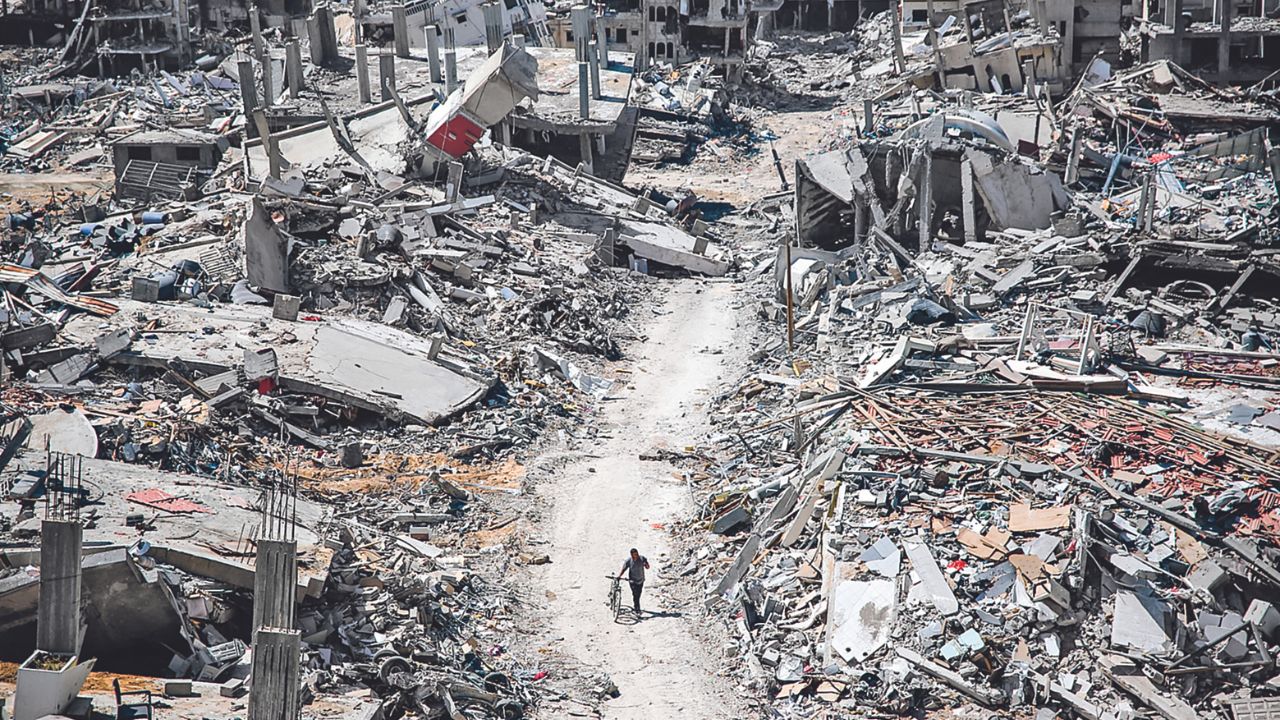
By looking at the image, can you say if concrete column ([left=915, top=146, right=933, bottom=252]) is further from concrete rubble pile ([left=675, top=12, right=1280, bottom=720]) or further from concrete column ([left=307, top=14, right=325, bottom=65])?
concrete column ([left=307, top=14, right=325, bottom=65])

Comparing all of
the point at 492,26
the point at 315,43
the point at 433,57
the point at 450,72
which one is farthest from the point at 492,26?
the point at 315,43

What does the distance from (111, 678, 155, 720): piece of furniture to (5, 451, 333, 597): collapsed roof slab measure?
1.97 m

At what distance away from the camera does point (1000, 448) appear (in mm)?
17594

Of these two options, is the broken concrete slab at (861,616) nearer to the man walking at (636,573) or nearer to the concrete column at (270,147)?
the man walking at (636,573)

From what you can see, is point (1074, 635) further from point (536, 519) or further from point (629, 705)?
point (536, 519)

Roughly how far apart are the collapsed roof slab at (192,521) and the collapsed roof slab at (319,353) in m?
3.45

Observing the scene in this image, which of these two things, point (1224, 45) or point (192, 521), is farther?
point (1224, 45)

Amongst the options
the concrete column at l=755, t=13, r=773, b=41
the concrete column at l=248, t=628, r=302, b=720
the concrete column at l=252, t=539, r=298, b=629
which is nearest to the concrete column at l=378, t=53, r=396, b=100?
the concrete column at l=252, t=539, r=298, b=629

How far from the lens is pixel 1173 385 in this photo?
19.4 metres

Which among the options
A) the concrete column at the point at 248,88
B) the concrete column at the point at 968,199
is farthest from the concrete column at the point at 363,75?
the concrete column at the point at 968,199

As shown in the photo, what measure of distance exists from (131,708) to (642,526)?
25.1 ft

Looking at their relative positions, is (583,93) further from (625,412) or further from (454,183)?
(625,412)

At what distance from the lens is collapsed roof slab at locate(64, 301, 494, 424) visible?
826 inches

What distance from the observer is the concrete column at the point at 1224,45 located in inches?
1542
